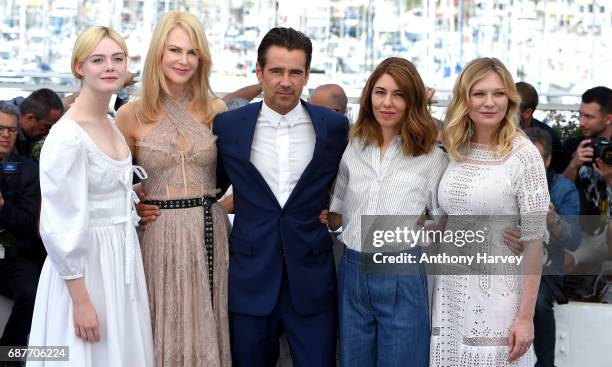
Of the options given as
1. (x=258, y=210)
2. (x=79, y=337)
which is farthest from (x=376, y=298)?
(x=79, y=337)

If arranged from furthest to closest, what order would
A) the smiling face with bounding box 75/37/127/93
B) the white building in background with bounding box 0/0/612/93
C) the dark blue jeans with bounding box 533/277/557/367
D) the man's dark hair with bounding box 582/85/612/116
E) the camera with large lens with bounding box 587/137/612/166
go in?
the white building in background with bounding box 0/0/612/93
the man's dark hair with bounding box 582/85/612/116
the camera with large lens with bounding box 587/137/612/166
the dark blue jeans with bounding box 533/277/557/367
the smiling face with bounding box 75/37/127/93

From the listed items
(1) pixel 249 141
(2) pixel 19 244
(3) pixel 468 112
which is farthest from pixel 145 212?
(2) pixel 19 244

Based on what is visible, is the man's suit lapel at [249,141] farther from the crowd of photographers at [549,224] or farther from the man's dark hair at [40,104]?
the man's dark hair at [40,104]

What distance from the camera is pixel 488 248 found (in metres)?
3.71

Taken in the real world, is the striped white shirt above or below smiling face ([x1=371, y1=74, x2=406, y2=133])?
below

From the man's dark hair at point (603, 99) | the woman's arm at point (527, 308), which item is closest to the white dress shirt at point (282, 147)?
the woman's arm at point (527, 308)

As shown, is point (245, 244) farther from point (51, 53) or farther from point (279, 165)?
point (51, 53)

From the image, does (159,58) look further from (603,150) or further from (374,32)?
(374,32)

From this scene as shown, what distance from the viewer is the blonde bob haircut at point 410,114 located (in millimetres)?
3762

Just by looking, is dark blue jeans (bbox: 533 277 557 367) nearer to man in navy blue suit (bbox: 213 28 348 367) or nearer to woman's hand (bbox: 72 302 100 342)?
man in navy blue suit (bbox: 213 28 348 367)

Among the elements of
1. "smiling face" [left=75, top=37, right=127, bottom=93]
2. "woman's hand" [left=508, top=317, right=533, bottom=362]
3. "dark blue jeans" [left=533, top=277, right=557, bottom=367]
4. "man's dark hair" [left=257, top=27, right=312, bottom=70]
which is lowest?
"dark blue jeans" [left=533, top=277, right=557, bottom=367]

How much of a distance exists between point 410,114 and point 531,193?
1.92 ft

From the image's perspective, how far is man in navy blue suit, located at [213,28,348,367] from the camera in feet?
12.4

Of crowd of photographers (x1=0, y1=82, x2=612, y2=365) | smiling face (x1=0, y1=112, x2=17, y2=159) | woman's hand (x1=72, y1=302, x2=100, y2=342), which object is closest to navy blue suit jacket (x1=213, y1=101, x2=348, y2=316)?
woman's hand (x1=72, y1=302, x2=100, y2=342)
